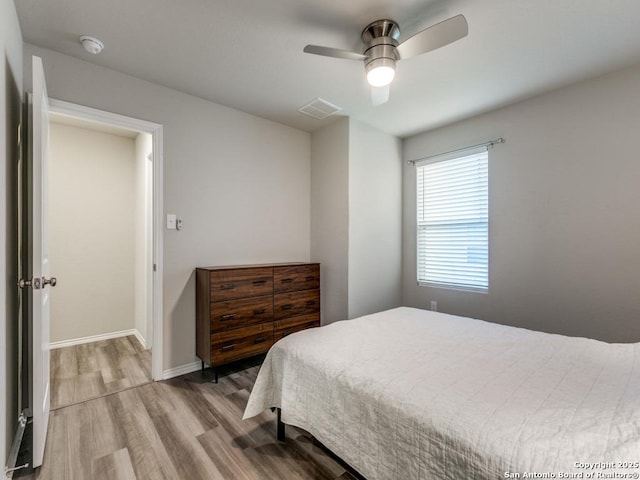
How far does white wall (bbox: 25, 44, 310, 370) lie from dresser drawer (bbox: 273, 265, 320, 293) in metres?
0.40

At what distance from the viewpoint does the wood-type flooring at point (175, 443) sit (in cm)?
154

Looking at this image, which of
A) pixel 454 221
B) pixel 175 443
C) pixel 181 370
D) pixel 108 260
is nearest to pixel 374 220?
pixel 454 221

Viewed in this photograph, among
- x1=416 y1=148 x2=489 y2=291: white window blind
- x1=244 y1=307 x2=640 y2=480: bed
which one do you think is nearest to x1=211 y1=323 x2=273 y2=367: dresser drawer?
x1=244 y1=307 x2=640 y2=480: bed

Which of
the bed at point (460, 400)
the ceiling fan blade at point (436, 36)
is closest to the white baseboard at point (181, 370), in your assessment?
the bed at point (460, 400)

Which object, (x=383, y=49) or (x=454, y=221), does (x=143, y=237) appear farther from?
(x=454, y=221)

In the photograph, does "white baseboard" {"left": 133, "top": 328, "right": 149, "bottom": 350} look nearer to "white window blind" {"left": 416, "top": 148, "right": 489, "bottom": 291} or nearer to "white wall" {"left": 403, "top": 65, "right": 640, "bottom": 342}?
"white window blind" {"left": 416, "top": 148, "right": 489, "bottom": 291}

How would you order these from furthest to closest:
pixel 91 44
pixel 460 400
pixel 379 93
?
pixel 379 93 → pixel 91 44 → pixel 460 400

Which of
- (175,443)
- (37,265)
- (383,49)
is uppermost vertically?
(383,49)

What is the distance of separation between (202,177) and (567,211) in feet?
10.6

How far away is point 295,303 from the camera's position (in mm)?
3027

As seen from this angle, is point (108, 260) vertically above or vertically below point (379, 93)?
below

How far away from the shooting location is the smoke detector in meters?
1.95

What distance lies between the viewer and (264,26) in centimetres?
185

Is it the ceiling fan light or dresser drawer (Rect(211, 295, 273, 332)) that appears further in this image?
dresser drawer (Rect(211, 295, 273, 332))
